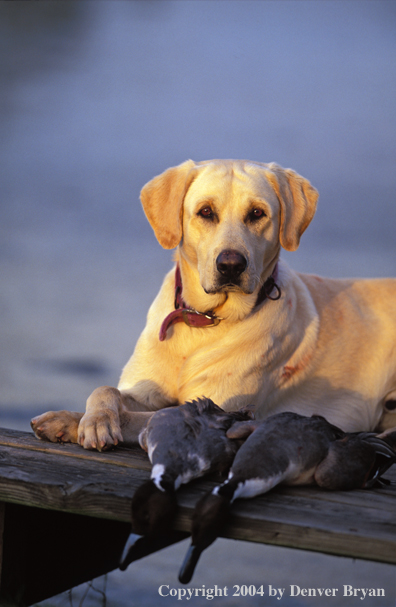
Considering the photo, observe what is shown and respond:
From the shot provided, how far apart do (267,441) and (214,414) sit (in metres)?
0.29

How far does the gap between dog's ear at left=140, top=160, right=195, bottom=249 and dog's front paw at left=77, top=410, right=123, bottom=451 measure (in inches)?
33.5

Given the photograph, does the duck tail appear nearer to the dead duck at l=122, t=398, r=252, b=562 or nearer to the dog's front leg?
the dead duck at l=122, t=398, r=252, b=562

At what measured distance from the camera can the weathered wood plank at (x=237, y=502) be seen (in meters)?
1.57

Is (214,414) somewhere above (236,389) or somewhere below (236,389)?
above

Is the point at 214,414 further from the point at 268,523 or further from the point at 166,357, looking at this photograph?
the point at 166,357

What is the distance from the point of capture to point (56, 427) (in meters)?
2.44

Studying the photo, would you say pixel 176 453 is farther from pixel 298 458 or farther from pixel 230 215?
pixel 230 215

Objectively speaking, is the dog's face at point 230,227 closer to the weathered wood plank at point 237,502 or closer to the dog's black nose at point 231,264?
the dog's black nose at point 231,264

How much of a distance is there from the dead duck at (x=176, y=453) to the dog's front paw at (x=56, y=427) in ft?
1.36

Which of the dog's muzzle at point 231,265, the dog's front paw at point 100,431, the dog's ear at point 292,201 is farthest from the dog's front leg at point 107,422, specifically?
the dog's ear at point 292,201

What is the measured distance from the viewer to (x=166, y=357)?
293 centimetres

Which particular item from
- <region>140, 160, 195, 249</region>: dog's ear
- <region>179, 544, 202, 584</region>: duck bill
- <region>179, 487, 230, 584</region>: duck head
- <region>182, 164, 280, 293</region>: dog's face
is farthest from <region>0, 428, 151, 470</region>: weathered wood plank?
<region>140, 160, 195, 249</region>: dog's ear

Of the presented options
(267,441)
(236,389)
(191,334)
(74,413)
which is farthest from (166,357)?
(267,441)

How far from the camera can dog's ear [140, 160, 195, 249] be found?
2867 millimetres
